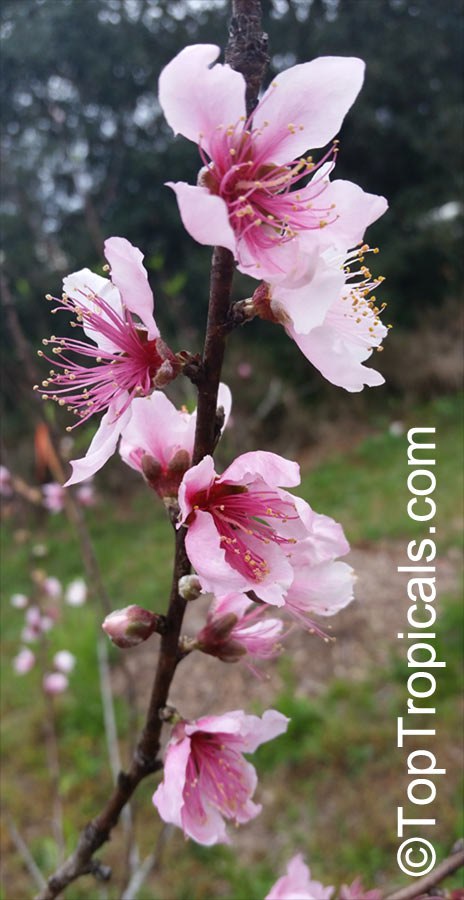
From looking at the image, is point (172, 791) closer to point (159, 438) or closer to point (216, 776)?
point (216, 776)

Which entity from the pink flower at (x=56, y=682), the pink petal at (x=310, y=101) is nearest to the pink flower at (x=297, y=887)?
the pink petal at (x=310, y=101)

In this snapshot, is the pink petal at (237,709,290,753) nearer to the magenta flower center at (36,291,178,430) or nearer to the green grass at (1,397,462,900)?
the magenta flower center at (36,291,178,430)

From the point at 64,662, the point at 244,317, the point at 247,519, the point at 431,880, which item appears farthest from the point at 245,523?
the point at 64,662

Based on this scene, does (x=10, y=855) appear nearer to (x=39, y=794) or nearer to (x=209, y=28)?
(x=39, y=794)

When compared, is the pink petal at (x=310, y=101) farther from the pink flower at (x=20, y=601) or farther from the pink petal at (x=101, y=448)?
the pink flower at (x=20, y=601)

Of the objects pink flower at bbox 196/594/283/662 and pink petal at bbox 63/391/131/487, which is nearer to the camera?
pink petal at bbox 63/391/131/487

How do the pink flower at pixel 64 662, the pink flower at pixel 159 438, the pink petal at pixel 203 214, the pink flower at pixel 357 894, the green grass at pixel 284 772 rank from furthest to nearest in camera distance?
1. the pink flower at pixel 64 662
2. the green grass at pixel 284 772
3. the pink flower at pixel 357 894
4. the pink flower at pixel 159 438
5. the pink petal at pixel 203 214

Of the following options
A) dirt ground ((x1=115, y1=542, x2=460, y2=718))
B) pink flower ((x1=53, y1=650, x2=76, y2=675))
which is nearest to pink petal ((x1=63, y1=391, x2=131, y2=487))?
dirt ground ((x1=115, y1=542, x2=460, y2=718))
